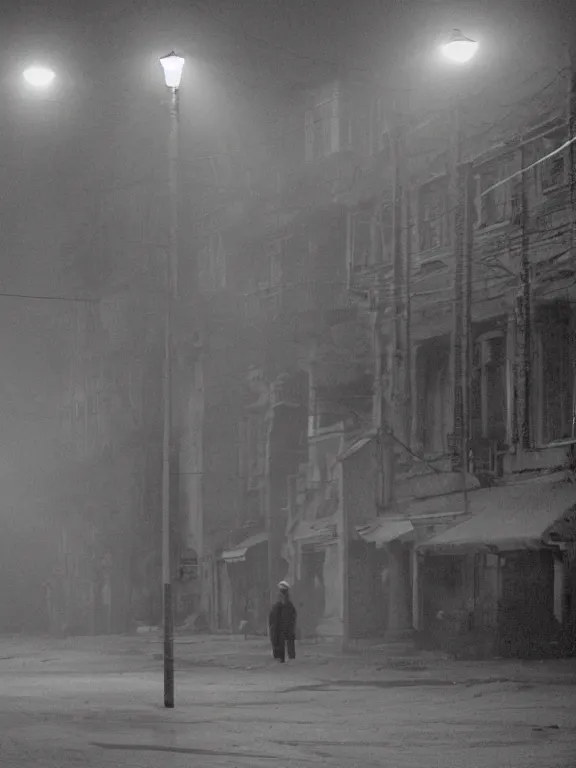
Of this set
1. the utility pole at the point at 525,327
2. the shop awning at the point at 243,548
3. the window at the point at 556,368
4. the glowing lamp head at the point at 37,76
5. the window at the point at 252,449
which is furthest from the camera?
the window at the point at 252,449

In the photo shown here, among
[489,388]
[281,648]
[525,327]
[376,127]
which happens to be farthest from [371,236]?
[281,648]

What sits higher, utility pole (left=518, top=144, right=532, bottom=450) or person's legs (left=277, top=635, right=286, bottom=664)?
utility pole (left=518, top=144, right=532, bottom=450)

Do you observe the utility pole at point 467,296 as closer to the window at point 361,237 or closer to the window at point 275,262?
the window at point 361,237

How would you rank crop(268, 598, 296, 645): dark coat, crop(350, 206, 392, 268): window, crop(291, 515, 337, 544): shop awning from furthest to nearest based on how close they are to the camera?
crop(291, 515, 337, 544): shop awning
crop(350, 206, 392, 268): window
crop(268, 598, 296, 645): dark coat

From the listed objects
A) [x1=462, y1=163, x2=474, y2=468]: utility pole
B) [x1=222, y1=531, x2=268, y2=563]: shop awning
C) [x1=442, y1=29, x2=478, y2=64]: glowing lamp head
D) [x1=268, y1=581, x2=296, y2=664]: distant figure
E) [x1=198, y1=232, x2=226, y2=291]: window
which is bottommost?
[x1=268, y1=581, x2=296, y2=664]: distant figure

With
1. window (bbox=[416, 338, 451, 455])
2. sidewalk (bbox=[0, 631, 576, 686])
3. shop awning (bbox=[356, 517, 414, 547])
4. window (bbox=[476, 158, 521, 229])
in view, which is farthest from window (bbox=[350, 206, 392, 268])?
sidewalk (bbox=[0, 631, 576, 686])

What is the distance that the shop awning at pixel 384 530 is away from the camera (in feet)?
113

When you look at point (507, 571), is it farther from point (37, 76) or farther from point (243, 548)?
point (243, 548)

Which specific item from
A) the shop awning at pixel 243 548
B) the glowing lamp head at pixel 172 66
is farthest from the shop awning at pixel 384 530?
the glowing lamp head at pixel 172 66

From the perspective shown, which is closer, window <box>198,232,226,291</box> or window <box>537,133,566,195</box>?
window <box>537,133,566,195</box>

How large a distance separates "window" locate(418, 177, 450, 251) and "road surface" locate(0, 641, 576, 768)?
1268 cm

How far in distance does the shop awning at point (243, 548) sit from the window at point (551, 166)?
1637cm

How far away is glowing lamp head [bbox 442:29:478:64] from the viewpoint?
3139 centimetres

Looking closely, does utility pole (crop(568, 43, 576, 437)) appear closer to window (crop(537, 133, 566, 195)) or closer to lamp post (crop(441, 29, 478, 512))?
window (crop(537, 133, 566, 195))
